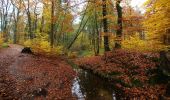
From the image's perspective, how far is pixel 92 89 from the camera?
44.5ft

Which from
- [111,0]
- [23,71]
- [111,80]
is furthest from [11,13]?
[111,80]

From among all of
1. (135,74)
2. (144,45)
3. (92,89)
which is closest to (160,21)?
(144,45)

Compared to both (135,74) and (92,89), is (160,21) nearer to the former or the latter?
(135,74)

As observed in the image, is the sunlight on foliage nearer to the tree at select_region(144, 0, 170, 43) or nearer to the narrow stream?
the tree at select_region(144, 0, 170, 43)

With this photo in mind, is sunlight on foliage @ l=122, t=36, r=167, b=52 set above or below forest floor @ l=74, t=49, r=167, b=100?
above

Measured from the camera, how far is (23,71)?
1577 centimetres

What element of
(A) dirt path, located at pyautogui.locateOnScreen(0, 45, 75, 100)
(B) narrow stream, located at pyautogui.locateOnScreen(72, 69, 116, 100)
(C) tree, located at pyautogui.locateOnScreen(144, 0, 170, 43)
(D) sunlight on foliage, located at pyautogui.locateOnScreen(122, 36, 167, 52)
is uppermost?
(C) tree, located at pyautogui.locateOnScreen(144, 0, 170, 43)

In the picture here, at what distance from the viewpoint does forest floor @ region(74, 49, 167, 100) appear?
1175 cm

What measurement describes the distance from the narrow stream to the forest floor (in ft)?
1.98

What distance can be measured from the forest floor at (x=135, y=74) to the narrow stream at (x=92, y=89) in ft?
1.98

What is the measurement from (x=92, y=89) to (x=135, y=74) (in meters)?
2.85

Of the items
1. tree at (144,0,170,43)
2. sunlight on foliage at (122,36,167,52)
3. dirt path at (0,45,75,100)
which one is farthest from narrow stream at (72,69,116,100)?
tree at (144,0,170,43)

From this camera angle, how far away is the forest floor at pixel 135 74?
38.5ft

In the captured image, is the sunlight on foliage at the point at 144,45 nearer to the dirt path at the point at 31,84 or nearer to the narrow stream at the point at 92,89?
the narrow stream at the point at 92,89
